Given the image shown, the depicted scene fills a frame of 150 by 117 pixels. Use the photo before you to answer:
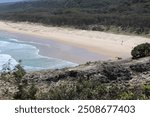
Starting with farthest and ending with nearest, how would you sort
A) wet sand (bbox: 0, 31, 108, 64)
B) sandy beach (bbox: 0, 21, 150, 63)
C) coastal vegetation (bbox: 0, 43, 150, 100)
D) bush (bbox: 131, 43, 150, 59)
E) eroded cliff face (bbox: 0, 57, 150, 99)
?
1. sandy beach (bbox: 0, 21, 150, 63)
2. wet sand (bbox: 0, 31, 108, 64)
3. bush (bbox: 131, 43, 150, 59)
4. eroded cliff face (bbox: 0, 57, 150, 99)
5. coastal vegetation (bbox: 0, 43, 150, 100)

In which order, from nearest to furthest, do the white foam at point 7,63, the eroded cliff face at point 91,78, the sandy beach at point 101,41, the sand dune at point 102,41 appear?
the eroded cliff face at point 91,78
the white foam at point 7,63
the sandy beach at point 101,41
the sand dune at point 102,41

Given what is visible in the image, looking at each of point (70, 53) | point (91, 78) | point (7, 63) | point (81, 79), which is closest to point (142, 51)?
point (91, 78)

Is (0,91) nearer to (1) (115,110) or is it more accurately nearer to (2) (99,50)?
(1) (115,110)

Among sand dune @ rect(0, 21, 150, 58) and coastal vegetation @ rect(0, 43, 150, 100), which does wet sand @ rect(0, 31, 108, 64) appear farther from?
coastal vegetation @ rect(0, 43, 150, 100)

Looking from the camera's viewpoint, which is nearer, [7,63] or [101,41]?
[7,63]

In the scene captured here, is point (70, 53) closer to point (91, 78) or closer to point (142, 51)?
point (142, 51)

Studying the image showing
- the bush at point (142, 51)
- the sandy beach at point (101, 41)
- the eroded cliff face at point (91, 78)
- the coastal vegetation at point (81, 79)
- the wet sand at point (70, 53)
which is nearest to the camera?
the coastal vegetation at point (81, 79)

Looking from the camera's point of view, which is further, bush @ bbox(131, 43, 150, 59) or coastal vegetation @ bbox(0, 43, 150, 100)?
bush @ bbox(131, 43, 150, 59)

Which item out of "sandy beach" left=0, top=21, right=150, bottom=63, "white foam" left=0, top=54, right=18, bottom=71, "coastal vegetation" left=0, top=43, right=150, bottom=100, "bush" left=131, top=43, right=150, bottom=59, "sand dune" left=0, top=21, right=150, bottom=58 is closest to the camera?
"coastal vegetation" left=0, top=43, right=150, bottom=100

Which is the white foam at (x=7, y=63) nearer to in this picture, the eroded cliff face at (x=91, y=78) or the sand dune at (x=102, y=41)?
the eroded cliff face at (x=91, y=78)

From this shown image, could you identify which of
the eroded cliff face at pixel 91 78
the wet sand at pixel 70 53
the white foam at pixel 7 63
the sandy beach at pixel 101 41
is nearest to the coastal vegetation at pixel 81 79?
the eroded cliff face at pixel 91 78

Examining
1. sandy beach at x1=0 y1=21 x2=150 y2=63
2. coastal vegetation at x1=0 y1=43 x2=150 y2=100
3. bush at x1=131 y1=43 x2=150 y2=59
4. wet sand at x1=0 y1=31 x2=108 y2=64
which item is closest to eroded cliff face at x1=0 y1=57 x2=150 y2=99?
coastal vegetation at x1=0 y1=43 x2=150 y2=100

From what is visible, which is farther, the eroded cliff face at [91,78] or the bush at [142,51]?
the bush at [142,51]

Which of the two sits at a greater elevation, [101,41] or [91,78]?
[91,78]
